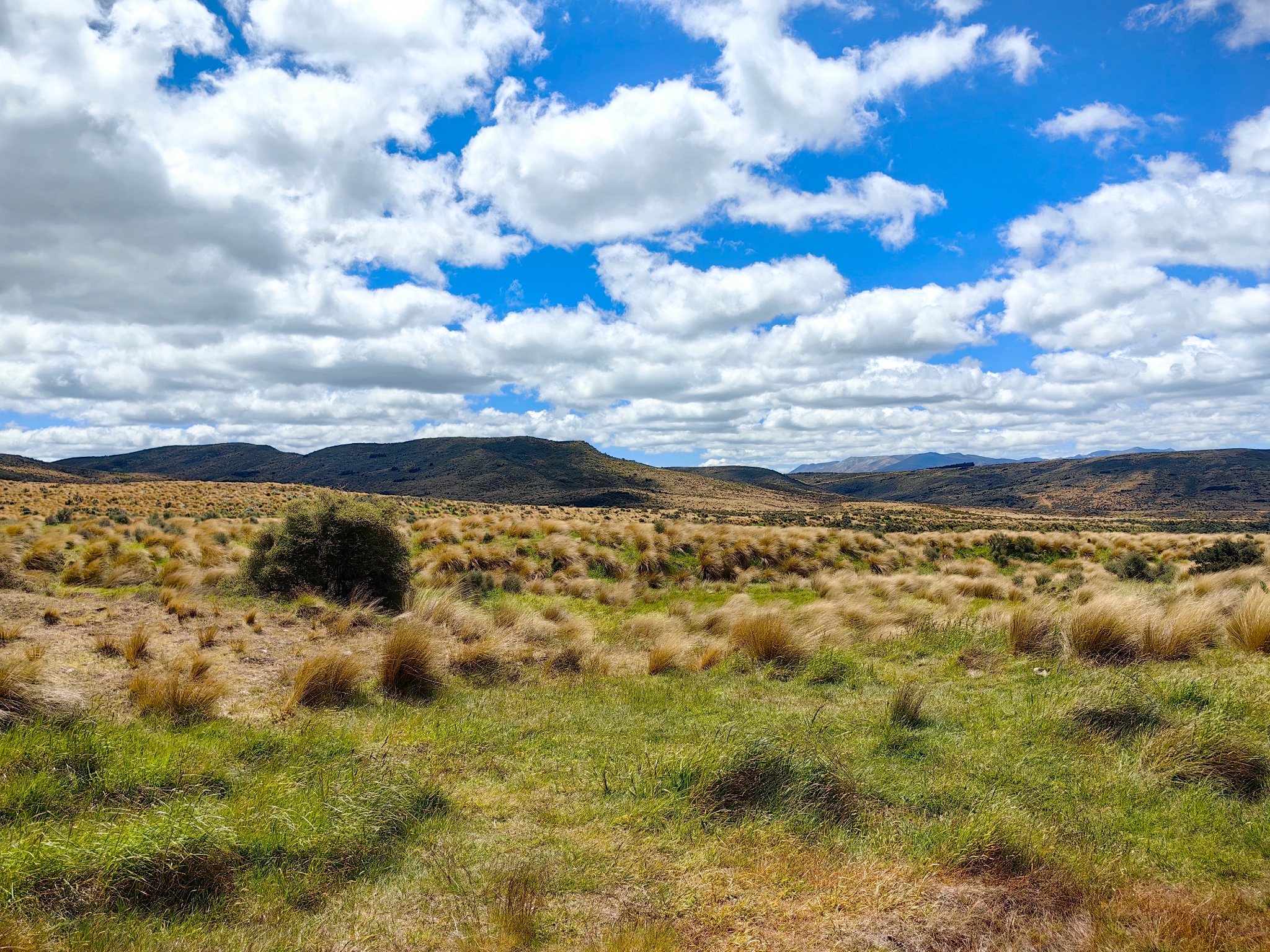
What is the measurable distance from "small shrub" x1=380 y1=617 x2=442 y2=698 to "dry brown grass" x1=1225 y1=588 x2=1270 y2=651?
1013 cm

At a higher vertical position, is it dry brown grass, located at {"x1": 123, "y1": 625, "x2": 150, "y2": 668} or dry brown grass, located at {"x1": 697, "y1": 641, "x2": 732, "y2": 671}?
dry brown grass, located at {"x1": 123, "y1": 625, "x2": 150, "y2": 668}

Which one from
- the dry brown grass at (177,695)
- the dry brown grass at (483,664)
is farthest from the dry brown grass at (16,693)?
the dry brown grass at (483,664)

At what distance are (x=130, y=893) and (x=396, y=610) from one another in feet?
31.9

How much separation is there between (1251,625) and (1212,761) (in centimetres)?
412

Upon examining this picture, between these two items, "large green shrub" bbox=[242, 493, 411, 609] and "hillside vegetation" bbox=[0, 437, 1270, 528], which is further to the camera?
"hillside vegetation" bbox=[0, 437, 1270, 528]

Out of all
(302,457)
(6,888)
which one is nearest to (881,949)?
(6,888)

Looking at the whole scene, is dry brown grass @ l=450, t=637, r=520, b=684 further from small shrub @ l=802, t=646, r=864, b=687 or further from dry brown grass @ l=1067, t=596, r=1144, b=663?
dry brown grass @ l=1067, t=596, r=1144, b=663

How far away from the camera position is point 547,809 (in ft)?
16.5

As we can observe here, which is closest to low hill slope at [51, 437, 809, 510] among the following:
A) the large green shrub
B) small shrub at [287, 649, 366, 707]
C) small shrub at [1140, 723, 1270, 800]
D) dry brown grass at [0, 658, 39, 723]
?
the large green shrub

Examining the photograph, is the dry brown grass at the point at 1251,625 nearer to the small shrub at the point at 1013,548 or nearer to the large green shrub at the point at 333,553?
the large green shrub at the point at 333,553

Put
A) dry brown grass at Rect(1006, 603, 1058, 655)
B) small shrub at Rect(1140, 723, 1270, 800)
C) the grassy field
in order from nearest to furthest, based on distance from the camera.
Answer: the grassy field → small shrub at Rect(1140, 723, 1270, 800) → dry brown grass at Rect(1006, 603, 1058, 655)

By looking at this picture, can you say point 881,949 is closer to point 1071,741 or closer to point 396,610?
point 1071,741

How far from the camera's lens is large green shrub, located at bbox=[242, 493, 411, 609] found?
510 inches

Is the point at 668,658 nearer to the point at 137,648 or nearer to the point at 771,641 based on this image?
the point at 771,641
